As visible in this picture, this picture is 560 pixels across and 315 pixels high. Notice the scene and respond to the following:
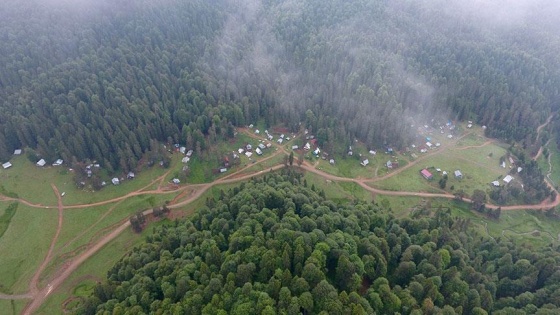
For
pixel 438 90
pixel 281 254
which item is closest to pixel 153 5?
pixel 438 90

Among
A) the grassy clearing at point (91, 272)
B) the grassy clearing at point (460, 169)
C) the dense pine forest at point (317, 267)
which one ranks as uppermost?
the dense pine forest at point (317, 267)

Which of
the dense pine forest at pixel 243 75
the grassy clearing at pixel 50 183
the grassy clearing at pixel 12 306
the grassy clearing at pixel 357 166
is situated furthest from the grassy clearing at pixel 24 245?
the grassy clearing at pixel 357 166

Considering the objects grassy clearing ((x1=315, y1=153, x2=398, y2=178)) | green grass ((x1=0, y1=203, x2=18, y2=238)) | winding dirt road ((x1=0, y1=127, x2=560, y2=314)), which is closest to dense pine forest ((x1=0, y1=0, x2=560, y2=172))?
grassy clearing ((x1=315, y1=153, x2=398, y2=178))

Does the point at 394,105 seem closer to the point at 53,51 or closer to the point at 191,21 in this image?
the point at 191,21

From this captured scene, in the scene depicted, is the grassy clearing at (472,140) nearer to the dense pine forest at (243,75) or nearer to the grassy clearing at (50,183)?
the dense pine forest at (243,75)

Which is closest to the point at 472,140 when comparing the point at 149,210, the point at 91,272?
the point at 149,210

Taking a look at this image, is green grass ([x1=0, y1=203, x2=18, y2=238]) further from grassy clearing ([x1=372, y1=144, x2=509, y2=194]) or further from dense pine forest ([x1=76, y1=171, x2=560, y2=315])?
grassy clearing ([x1=372, y1=144, x2=509, y2=194])
